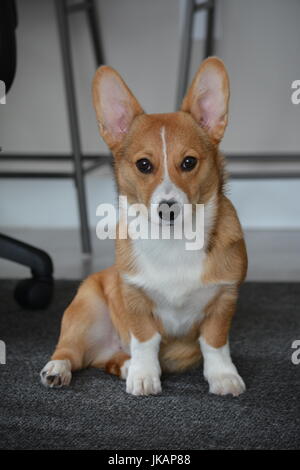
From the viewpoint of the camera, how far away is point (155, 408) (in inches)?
45.5

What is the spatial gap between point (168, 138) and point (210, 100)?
131 mm

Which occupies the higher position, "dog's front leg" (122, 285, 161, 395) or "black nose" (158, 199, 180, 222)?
"black nose" (158, 199, 180, 222)

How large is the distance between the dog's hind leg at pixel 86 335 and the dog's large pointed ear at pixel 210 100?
390mm

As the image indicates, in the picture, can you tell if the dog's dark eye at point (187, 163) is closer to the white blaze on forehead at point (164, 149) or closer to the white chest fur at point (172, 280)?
the white blaze on forehead at point (164, 149)

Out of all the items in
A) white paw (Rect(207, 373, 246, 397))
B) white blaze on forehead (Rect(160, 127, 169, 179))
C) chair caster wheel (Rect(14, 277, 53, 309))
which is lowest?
chair caster wheel (Rect(14, 277, 53, 309))

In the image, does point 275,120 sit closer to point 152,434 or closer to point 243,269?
point 243,269

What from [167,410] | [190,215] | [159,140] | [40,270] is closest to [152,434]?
[167,410]

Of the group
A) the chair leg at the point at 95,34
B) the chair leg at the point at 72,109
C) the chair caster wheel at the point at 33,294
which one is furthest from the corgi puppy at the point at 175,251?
the chair leg at the point at 95,34

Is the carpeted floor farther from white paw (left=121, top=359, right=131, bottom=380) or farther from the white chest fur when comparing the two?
the white chest fur

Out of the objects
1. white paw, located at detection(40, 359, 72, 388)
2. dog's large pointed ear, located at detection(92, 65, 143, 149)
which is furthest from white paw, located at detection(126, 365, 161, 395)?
dog's large pointed ear, located at detection(92, 65, 143, 149)

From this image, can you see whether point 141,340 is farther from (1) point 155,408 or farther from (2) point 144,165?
(2) point 144,165

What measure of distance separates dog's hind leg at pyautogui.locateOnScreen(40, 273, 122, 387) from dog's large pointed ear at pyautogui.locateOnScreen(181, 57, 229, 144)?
390 mm

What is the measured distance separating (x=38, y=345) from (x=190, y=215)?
0.52 meters

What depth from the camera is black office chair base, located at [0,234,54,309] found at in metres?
1.76
